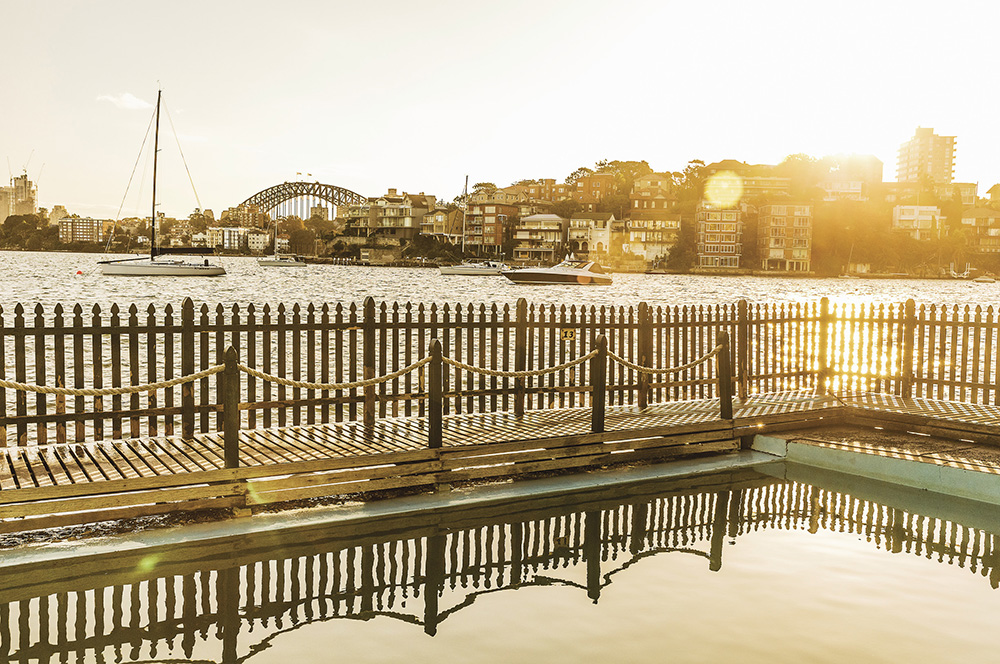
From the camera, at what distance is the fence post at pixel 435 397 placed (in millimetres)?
9891

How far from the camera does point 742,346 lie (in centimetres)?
1487

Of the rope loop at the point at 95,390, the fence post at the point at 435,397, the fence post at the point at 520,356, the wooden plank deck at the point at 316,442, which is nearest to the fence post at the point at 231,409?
the rope loop at the point at 95,390

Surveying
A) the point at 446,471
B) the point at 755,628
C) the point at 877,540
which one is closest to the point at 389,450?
the point at 446,471

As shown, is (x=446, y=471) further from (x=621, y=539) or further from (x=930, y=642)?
(x=930, y=642)

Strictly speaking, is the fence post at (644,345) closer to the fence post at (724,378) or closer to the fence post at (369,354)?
the fence post at (724,378)

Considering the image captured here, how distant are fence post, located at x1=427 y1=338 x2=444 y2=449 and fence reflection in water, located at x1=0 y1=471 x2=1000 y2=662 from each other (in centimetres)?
102

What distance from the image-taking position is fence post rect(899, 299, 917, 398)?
14.7 metres

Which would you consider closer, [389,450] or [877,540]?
[877,540]

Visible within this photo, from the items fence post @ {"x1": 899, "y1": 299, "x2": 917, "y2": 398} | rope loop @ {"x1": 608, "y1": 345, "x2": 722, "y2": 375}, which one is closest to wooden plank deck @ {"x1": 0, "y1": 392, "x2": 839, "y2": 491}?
rope loop @ {"x1": 608, "y1": 345, "x2": 722, "y2": 375}

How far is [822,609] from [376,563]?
13.5 feet

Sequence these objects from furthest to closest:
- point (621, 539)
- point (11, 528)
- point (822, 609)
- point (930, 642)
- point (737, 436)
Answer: point (737, 436) < point (621, 539) < point (11, 528) < point (822, 609) < point (930, 642)

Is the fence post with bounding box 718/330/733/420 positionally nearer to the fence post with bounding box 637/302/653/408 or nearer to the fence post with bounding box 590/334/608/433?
the fence post with bounding box 637/302/653/408

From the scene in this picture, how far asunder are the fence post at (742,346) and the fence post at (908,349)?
2.67m

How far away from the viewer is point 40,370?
33.3 ft
